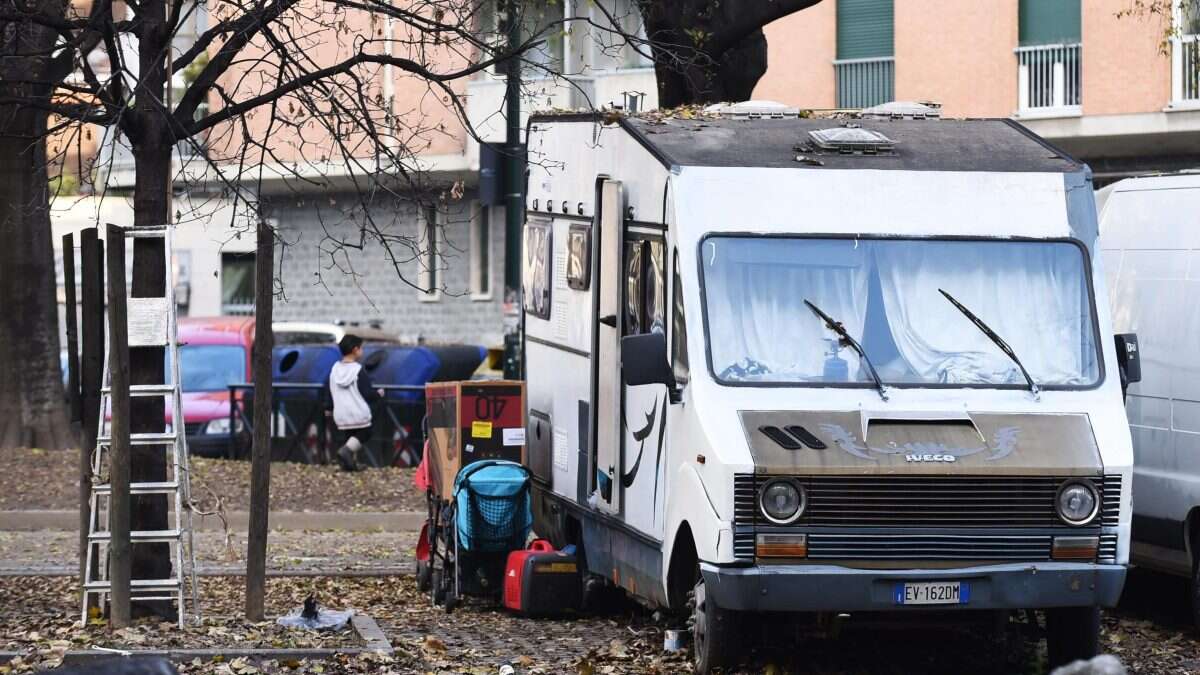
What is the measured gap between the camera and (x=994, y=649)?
36.7 feet

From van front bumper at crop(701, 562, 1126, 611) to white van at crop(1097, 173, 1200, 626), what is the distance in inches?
81.2

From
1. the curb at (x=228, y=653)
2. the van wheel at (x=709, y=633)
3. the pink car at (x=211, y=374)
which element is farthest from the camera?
the pink car at (x=211, y=374)

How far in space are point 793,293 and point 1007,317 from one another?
3.43ft

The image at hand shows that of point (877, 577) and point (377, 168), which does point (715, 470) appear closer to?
point (877, 577)

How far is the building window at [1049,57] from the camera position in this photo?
98.0 feet

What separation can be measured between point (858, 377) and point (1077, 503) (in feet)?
3.84

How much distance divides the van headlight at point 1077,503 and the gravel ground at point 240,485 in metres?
10.9

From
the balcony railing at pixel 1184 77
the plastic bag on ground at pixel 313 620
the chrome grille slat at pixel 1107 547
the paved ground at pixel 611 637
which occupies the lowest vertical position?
the paved ground at pixel 611 637

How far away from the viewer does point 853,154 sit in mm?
10656

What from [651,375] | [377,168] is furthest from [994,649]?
[377,168]

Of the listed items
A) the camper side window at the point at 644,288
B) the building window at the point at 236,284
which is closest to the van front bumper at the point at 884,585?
the camper side window at the point at 644,288

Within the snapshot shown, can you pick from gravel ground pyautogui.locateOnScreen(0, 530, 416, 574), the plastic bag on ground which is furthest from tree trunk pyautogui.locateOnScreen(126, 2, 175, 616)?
gravel ground pyautogui.locateOnScreen(0, 530, 416, 574)

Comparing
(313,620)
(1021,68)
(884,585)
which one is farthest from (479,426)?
(1021,68)

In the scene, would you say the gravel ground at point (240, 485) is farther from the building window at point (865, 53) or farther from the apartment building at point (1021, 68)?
the building window at point (865, 53)
